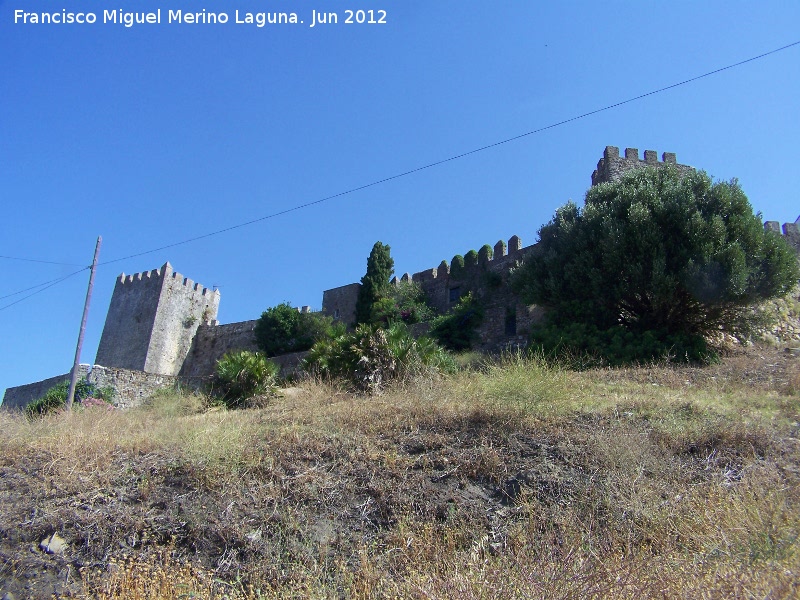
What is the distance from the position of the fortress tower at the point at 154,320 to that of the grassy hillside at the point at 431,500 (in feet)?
83.2

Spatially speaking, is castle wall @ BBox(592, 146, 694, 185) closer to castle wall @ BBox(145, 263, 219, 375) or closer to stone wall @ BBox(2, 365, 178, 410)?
stone wall @ BBox(2, 365, 178, 410)

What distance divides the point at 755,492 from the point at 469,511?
8.00 feet

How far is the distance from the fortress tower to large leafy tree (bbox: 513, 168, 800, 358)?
75.0ft

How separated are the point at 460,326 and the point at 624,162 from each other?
7821 mm

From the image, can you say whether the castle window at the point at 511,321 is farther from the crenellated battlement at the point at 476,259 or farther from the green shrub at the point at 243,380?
the green shrub at the point at 243,380

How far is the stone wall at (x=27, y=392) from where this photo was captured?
23122mm

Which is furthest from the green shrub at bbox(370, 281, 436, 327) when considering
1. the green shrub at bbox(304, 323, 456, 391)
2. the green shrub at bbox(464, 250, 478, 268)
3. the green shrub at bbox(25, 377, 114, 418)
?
the green shrub at bbox(304, 323, 456, 391)

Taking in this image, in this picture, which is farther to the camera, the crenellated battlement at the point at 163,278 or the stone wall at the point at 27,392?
the crenellated battlement at the point at 163,278

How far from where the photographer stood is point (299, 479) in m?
7.29

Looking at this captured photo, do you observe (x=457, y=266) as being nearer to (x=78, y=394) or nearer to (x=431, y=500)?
(x=78, y=394)

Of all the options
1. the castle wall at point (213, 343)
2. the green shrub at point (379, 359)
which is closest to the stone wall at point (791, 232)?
the green shrub at point (379, 359)

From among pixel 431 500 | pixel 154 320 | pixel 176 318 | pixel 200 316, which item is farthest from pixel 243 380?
pixel 200 316

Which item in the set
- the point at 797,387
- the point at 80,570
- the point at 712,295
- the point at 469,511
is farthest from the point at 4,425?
the point at 712,295

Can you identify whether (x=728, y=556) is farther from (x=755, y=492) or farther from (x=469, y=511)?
(x=469, y=511)
